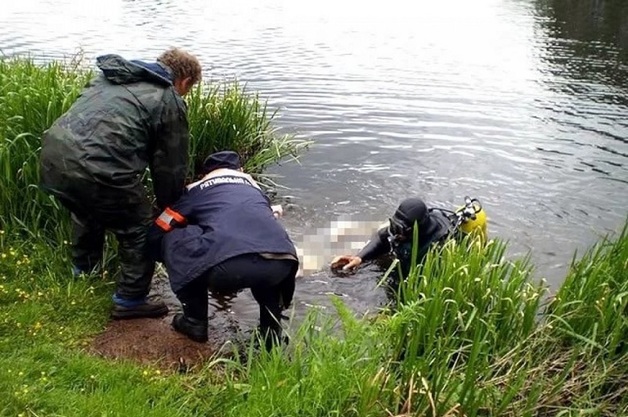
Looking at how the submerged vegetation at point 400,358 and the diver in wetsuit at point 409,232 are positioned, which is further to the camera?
the diver in wetsuit at point 409,232

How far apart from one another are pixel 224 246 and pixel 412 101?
10221 mm

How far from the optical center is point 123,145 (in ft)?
14.8

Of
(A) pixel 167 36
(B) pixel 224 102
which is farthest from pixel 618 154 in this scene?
(A) pixel 167 36

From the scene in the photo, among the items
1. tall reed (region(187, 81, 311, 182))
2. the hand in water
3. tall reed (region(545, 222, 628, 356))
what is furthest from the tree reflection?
tall reed (region(545, 222, 628, 356))

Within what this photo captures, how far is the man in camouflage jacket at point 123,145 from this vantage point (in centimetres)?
447

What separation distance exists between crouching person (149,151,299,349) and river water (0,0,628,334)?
86 centimetres

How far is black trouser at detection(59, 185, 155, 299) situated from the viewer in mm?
4660

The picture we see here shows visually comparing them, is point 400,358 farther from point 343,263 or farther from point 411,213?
point 343,263

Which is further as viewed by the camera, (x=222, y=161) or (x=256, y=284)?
(x=222, y=161)

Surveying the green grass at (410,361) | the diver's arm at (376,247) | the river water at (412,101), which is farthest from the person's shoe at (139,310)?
the diver's arm at (376,247)

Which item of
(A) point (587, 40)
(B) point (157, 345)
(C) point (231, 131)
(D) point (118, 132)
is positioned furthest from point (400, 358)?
(A) point (587, 40)

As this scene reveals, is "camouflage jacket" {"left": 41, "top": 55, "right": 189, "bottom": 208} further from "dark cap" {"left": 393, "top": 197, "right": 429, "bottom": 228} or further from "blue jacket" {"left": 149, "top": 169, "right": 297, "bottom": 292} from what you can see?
"dark cap" {"left": 393, "top": 197, "right": 429, "bottom": 228}

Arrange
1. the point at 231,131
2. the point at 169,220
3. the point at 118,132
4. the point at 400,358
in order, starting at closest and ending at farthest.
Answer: the point at 400,358
the point at 118,132
the point at 169,220
the point at 231,131

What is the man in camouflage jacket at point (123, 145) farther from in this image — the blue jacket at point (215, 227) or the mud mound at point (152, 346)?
the mud mound at point (152, 346)
